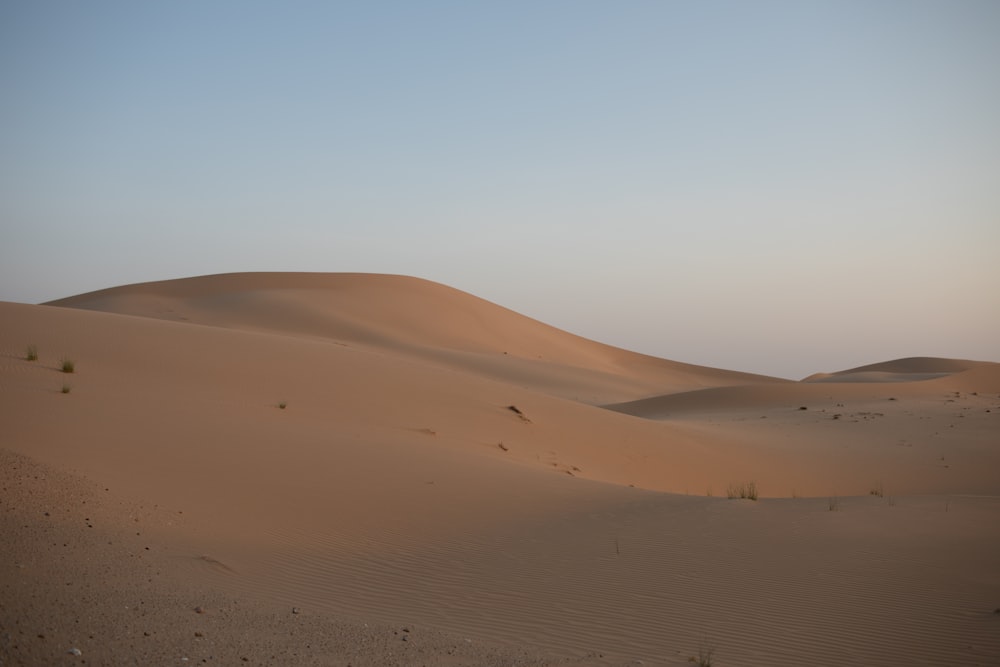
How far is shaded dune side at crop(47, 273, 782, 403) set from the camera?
39344 millimetres

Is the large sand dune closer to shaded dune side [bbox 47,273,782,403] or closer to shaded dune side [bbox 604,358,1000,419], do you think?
shaded dune side [bbox 604,358,1000,419]

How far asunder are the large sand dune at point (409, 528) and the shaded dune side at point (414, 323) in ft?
58.5

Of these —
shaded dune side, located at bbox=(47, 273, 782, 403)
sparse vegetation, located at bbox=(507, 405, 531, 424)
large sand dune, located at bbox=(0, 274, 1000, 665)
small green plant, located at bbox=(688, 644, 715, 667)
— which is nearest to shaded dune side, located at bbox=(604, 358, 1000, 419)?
shaded dune side, located at bbox=(47, 273, 782, 403)

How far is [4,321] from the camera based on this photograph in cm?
1594

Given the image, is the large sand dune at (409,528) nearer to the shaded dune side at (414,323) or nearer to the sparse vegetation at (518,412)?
the sparse vegetation at (518,412)

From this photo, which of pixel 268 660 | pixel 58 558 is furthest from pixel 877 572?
pixel 58 558

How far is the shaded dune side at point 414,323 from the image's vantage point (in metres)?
39.3

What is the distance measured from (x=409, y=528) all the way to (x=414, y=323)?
133ft

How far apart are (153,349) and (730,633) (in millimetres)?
13584

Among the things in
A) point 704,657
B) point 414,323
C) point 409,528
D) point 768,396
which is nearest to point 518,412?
point 409,528

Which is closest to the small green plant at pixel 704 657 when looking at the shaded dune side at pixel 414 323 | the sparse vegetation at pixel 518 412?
the sparse vegetation at pixel 518 412

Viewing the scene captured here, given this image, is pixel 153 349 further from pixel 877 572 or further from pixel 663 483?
pixel 877 572

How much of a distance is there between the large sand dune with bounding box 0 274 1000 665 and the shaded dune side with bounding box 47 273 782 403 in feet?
58.5

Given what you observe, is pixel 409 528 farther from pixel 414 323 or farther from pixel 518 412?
pixel 414 323
